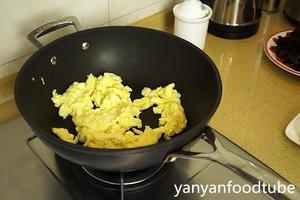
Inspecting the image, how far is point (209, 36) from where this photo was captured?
3.51 feet

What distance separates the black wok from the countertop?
0.11 meters

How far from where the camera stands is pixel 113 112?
75cm

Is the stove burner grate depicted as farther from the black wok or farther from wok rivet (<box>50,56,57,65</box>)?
wok rivet (<box>50,56,57,65</box>)

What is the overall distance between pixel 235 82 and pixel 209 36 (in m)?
0.22

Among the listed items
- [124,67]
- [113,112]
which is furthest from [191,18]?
[113,112]

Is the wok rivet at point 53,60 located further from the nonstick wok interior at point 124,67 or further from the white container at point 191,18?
the white container at point 191,18

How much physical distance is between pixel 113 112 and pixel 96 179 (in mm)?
149

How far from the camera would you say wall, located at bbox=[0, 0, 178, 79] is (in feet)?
2.51

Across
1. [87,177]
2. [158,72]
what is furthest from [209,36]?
[87,177]

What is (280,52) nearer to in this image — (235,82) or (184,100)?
(235,82)

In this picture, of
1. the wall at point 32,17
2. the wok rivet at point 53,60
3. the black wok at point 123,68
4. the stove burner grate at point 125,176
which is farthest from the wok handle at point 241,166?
the wall at point 32,17

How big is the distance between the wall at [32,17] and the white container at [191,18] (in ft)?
0.49

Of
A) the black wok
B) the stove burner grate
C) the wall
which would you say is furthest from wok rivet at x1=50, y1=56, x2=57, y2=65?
the stove burner grate

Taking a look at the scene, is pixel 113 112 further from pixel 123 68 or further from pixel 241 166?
pixel 241 166
